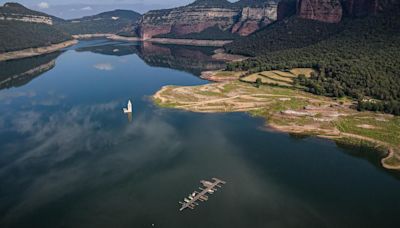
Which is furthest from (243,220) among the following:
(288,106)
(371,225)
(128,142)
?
(288,106)

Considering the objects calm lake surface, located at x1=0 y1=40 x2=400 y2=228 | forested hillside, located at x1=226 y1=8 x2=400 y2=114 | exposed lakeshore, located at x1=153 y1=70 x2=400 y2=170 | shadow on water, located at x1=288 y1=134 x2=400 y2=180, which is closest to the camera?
calm lake surface, located at x1=0 y1=40 x2=400 y2=228

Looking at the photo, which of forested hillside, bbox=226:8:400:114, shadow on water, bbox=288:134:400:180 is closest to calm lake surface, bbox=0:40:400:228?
shadow on water, bbox=288:134:400:180

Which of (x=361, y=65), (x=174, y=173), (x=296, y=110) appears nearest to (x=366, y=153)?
(x=296, y=110)

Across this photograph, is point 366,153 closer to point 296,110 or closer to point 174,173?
point 296,110

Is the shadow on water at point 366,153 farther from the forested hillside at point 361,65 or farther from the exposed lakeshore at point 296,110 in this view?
the forested hillside at point 361,65

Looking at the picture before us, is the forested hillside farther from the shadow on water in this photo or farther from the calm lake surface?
the calm lake surface

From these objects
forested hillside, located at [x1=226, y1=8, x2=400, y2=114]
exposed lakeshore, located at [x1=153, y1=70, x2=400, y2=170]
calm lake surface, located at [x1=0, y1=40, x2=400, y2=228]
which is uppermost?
forested hillside, located at [x1=226, y1=8, x2=400, y2=114]
